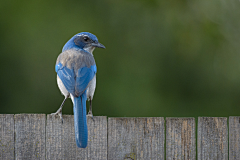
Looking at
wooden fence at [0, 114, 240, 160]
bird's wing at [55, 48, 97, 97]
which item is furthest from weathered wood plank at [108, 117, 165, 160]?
bird's wing at [55, 48, 97, 97]

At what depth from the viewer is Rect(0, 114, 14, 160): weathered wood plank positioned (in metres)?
3.18

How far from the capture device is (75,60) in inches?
155

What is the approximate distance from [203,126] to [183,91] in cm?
425

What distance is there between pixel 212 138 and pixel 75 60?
66.9 inches

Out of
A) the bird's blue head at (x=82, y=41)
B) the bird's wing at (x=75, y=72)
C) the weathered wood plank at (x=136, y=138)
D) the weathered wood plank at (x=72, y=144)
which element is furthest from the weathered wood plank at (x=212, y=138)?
the bird's blue head at (x=82, y=41)

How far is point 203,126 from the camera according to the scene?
124 inches

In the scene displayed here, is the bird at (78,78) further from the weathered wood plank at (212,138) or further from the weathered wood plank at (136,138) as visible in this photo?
the weathered wood plank at (212,138)

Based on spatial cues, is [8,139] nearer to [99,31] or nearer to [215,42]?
[99,31]

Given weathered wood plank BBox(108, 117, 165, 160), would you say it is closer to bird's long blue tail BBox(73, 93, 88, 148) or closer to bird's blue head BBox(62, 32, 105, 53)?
bird's long blue tail BBox(73, 93, 88, 148)

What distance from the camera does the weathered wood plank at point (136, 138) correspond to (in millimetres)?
3143

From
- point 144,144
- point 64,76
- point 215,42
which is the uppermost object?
point 215,42

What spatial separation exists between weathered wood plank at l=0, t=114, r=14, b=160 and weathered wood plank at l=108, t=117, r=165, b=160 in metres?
0.88

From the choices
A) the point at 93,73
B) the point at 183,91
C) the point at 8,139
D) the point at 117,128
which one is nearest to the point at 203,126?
the point at 117,128

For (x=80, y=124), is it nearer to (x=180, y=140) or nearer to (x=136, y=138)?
(x=136, y=138)
